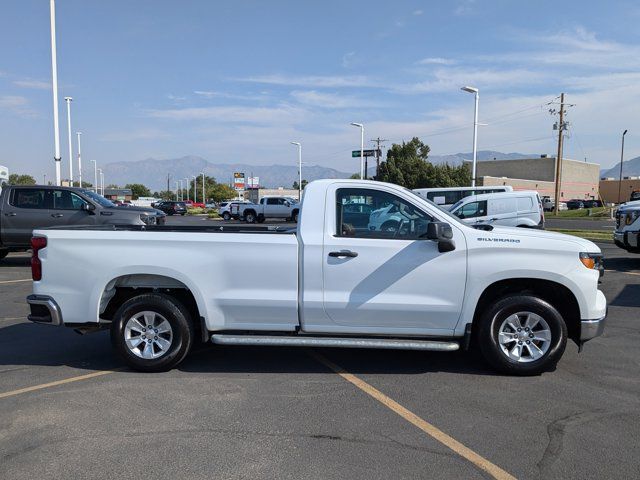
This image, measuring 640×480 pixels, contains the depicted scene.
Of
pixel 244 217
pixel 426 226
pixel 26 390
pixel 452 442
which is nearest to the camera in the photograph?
pixel 452 442

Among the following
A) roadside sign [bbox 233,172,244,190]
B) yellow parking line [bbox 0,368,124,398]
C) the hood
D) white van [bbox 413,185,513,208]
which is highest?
roadside sign [bbox 233,172,244,190]

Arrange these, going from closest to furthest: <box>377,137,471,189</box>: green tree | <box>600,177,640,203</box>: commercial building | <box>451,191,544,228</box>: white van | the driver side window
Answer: the driver side window, <box>451,191,544,228</box>: white van, <box>377,137,471,189</box>: green tree, <box>600,177,640,203</box>: commercial building

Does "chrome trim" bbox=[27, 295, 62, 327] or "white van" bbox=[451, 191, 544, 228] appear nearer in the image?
"chrome trim" bbox=[27, 295, 62, 327]

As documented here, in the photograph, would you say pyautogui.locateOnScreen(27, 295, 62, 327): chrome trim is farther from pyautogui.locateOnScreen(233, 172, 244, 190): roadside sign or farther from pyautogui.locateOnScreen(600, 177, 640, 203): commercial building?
pyautogui.locateOnScreen(600, 177, 640, 203): commercial building

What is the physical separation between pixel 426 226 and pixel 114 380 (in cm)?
342

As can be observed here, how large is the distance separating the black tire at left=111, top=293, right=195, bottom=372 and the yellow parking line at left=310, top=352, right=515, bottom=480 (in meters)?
1.55

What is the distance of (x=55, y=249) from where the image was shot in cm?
541

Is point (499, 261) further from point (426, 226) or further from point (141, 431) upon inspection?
point (141, 431)

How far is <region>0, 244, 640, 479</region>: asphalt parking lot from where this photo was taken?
142 inches

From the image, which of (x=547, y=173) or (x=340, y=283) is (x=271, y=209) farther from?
(x=547, y=173)

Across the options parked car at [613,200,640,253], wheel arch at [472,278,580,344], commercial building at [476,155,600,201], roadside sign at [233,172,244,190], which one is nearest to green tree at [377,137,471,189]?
roadside sign at [233,172,244,190]

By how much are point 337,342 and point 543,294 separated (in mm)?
2207

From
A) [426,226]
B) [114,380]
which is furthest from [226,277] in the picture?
[426,226]

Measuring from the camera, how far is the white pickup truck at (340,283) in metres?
5.20
